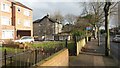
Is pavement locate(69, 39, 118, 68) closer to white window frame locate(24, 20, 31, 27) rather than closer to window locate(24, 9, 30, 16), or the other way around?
white window frame locate(24, 20, 31, 27)

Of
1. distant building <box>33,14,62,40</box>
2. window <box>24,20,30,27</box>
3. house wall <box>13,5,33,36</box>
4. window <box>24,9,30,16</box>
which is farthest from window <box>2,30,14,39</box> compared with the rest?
distant building <box>33,14,62,40</box>

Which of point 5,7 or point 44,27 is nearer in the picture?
point 5,7

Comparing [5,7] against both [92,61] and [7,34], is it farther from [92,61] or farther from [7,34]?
[92,61]

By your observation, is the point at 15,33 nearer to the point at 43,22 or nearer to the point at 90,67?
the point at 90,67

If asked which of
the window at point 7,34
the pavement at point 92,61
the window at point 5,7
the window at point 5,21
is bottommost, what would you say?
the pavement at point 92,61

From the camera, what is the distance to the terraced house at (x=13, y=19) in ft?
→ 144

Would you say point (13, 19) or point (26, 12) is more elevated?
point (26, 12)

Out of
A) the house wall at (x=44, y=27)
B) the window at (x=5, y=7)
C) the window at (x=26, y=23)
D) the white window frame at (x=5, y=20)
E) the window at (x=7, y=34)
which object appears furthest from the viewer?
the house wall at (x=44, y=27)

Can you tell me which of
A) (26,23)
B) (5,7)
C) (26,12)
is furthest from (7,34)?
(26,12)

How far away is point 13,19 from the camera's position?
48.2 metres

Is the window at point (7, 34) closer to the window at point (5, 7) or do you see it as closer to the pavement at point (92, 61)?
the window at point (5, 7)

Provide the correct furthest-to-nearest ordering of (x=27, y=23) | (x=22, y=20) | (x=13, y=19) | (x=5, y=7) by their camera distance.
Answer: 1. (x=27, y=23)
2. (x=22, y=20)
3. (x=13, y=19)
4. (x=5, y=7)

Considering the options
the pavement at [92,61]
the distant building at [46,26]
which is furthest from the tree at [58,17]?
the pavement at [92,61]

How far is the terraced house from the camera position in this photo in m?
43.8
